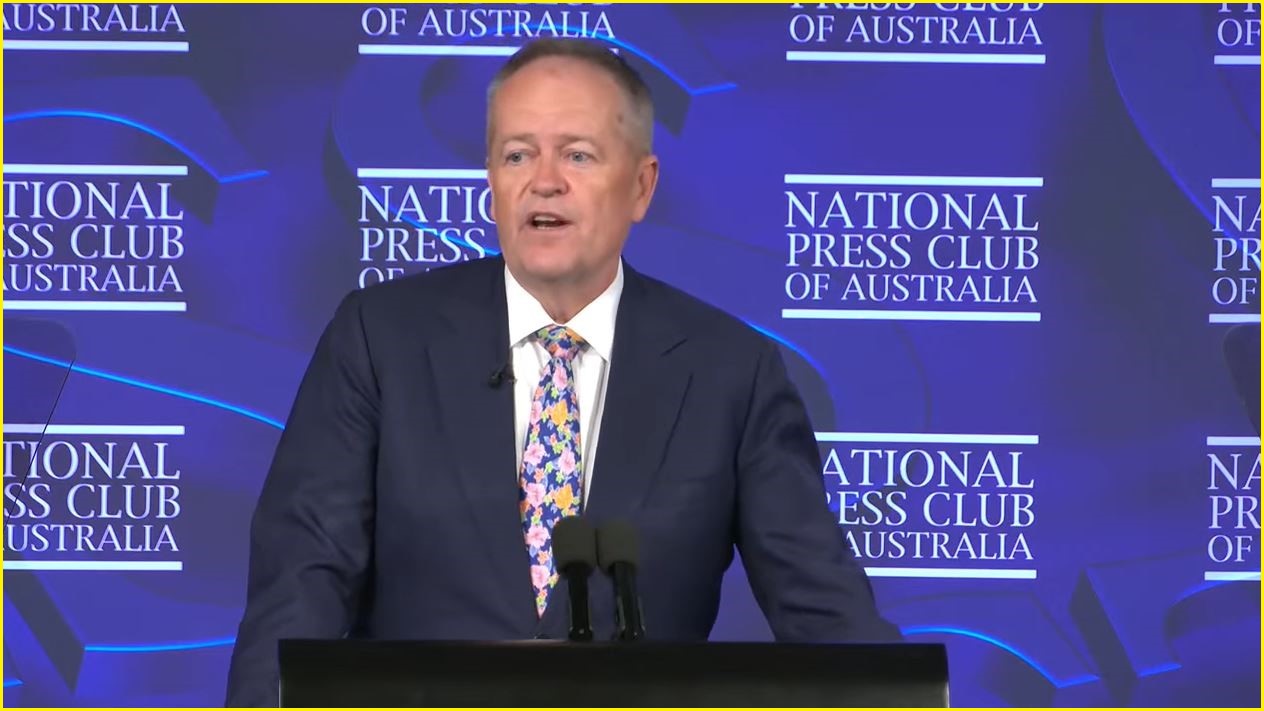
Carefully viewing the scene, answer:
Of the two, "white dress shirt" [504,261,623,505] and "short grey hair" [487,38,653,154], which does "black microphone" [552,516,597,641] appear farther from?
"short grey hair" [487,38,653,154]

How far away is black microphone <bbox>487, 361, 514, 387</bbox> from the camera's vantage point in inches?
105

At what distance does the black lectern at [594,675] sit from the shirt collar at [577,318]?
1.15 m

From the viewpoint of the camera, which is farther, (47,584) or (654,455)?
(47,584)

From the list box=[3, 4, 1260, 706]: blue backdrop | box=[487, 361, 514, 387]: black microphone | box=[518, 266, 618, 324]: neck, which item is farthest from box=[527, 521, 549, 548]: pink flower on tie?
box=[3, 4, 1260, 706]: blue backdrop

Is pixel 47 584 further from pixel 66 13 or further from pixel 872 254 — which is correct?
pixel 872 254

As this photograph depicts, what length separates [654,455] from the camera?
264 cm

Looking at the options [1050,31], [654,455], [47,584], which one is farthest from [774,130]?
[47,584]

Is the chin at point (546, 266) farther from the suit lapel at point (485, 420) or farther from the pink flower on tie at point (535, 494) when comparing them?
the pink flower on tie at point (535, 494)

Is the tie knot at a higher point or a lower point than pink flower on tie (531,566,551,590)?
higher

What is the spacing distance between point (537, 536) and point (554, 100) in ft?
2.07

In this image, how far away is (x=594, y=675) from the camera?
157 cm

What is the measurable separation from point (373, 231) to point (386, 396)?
1.44 m

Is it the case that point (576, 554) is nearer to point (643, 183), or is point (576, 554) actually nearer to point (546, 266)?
point (546, 266)

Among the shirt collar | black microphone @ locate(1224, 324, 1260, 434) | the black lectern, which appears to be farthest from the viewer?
black microphone @ locate(1224, 324, 1260, 434)
